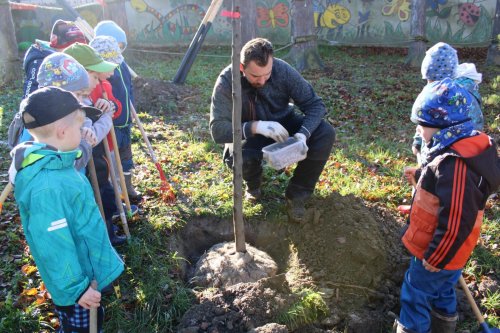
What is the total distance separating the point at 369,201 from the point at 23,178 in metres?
3.24

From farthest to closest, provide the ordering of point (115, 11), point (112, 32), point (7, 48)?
point (115, 11) < point (7, 48) < point (112, 32)

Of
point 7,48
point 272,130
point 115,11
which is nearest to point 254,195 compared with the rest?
point 272,130

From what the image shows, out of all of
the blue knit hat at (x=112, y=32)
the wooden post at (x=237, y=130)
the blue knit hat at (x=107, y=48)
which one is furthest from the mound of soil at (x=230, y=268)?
the blue knit hat at (x=112, y=32)

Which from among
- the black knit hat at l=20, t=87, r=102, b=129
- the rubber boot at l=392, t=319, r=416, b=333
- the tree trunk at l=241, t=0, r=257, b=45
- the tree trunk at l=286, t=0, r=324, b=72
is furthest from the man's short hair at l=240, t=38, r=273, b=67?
the tree trunk at l=286, t=0, r=324, b=72

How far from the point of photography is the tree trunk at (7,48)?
8938mm

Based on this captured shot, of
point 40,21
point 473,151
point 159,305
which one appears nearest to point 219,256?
point 159,305

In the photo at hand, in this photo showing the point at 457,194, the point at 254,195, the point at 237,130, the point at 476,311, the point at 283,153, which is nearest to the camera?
the point at 457,194

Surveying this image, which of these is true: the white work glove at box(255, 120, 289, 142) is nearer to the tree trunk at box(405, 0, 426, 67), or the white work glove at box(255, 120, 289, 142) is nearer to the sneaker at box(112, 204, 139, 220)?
the sneaker at box(112, 204, 139, 220)

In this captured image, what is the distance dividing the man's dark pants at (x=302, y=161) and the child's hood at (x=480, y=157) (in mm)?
1652

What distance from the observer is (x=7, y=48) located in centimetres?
909

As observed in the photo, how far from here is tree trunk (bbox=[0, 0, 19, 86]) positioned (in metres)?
8.94

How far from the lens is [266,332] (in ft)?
8.59

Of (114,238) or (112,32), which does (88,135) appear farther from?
(112,32)

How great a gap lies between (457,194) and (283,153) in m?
1.38
